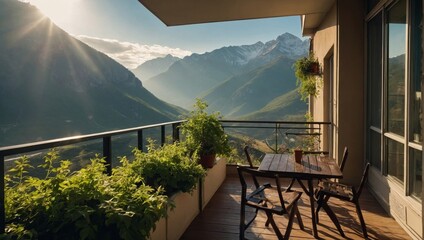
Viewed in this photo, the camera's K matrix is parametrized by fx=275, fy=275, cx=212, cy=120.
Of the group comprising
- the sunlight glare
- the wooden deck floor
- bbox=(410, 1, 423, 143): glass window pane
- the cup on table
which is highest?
the sunlight glare

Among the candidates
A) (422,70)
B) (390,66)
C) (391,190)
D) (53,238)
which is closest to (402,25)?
(390,66)

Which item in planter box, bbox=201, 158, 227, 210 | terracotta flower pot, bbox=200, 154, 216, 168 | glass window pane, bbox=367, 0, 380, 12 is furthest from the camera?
terracotta flower pot, bbox=200, 154, 216, 168

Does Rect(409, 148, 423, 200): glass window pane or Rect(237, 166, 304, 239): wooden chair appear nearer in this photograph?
Rect(237, 166, 304, 239): wooden chair

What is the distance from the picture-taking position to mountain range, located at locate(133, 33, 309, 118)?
97125 mm

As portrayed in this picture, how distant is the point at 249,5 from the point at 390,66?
233cm

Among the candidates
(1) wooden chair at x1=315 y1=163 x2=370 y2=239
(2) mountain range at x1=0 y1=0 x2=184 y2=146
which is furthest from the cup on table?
(2) mountain range at x1=0 y1=0 x2=184 y2=146

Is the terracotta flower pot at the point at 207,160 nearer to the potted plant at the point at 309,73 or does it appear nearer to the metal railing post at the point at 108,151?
the metal railing post at the point at 108,151

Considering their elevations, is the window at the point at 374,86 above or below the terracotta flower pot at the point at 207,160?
above

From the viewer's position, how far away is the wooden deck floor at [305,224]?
2846 mm

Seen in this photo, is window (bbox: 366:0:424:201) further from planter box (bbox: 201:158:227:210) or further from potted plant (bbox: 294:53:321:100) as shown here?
planter box (bbox: 201:158:227:210)

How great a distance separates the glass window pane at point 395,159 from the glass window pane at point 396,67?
162mm

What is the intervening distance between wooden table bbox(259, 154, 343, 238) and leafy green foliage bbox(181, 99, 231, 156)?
0.98m

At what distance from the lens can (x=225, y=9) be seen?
4781 millimetres

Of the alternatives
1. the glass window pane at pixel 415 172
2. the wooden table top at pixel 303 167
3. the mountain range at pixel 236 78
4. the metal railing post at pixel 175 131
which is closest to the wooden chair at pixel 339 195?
the wooden table top at pixel 303 167
